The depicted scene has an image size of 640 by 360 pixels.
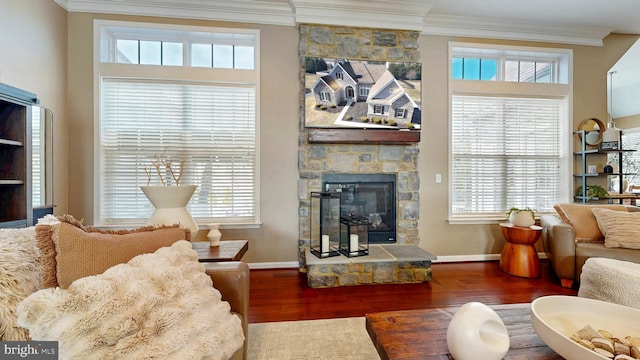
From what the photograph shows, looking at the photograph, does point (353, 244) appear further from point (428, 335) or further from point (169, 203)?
point (169, 203)

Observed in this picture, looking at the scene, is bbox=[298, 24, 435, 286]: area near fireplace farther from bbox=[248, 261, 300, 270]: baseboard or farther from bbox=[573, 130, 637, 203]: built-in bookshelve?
bbox=[573, 130, 637, 203]: built-in bookshelve

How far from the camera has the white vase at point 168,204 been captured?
66.6 inches

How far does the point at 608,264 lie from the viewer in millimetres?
1420

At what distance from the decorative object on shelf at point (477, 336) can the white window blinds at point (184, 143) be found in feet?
8.13

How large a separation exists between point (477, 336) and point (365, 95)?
256 cm

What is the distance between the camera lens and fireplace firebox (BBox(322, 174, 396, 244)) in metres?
3.08

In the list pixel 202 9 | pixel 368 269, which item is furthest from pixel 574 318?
pixel 202 9

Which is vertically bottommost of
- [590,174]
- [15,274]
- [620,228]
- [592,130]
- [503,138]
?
[620,228]

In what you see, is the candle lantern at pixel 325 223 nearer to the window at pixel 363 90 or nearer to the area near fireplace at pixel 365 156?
the area near fireplace at pixel 365 156

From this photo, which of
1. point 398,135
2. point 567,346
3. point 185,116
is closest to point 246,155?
point 185,116

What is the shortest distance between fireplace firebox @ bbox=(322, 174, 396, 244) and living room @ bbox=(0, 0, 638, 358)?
36 cm

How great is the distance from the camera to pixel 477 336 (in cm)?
86

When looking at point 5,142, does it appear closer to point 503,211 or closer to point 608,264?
point 608,264

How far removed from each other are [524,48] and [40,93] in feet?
18.1
